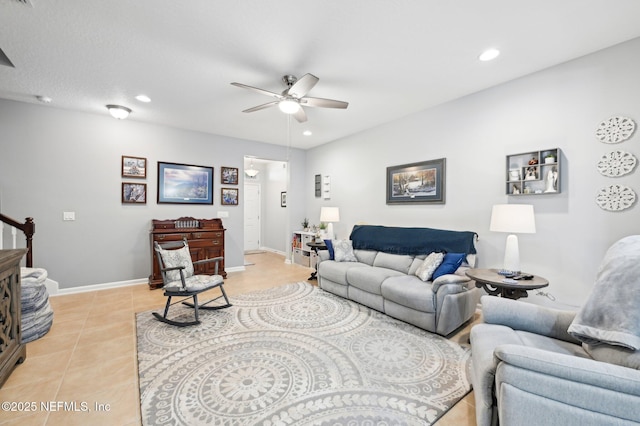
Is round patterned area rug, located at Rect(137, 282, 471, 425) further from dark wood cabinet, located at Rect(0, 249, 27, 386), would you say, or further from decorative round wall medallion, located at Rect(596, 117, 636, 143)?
decorative round wall medallion, located at Rect(596, 117, 636, 143)

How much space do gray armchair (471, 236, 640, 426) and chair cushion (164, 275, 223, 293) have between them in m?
2.65

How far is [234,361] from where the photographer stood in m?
2.17

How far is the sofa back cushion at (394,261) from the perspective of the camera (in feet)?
11.6

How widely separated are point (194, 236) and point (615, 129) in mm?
5408

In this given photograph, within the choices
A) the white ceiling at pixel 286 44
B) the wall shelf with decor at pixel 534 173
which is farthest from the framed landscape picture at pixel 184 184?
the wall shelf with decor at pixel 534 173

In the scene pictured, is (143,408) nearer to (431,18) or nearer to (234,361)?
(234,361)

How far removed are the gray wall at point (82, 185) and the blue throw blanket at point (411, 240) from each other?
127 inches

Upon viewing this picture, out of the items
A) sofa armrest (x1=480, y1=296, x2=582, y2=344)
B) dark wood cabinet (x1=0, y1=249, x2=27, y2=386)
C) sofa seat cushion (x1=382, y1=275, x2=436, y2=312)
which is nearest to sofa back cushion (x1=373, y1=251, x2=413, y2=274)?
sofa seat cushion (x1=382, y1=275, x2=436, y2=312)

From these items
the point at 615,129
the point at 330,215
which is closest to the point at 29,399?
the point at 330,215

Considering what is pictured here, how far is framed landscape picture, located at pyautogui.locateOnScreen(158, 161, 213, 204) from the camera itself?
181 inches

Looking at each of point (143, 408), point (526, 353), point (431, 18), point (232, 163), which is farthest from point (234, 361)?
point (232, 163)

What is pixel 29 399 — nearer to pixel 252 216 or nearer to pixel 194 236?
pixel 194 236

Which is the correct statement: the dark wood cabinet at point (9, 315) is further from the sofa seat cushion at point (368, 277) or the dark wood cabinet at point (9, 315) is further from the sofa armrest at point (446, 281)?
the sofa armrest at point (446, 281)

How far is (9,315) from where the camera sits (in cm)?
200
